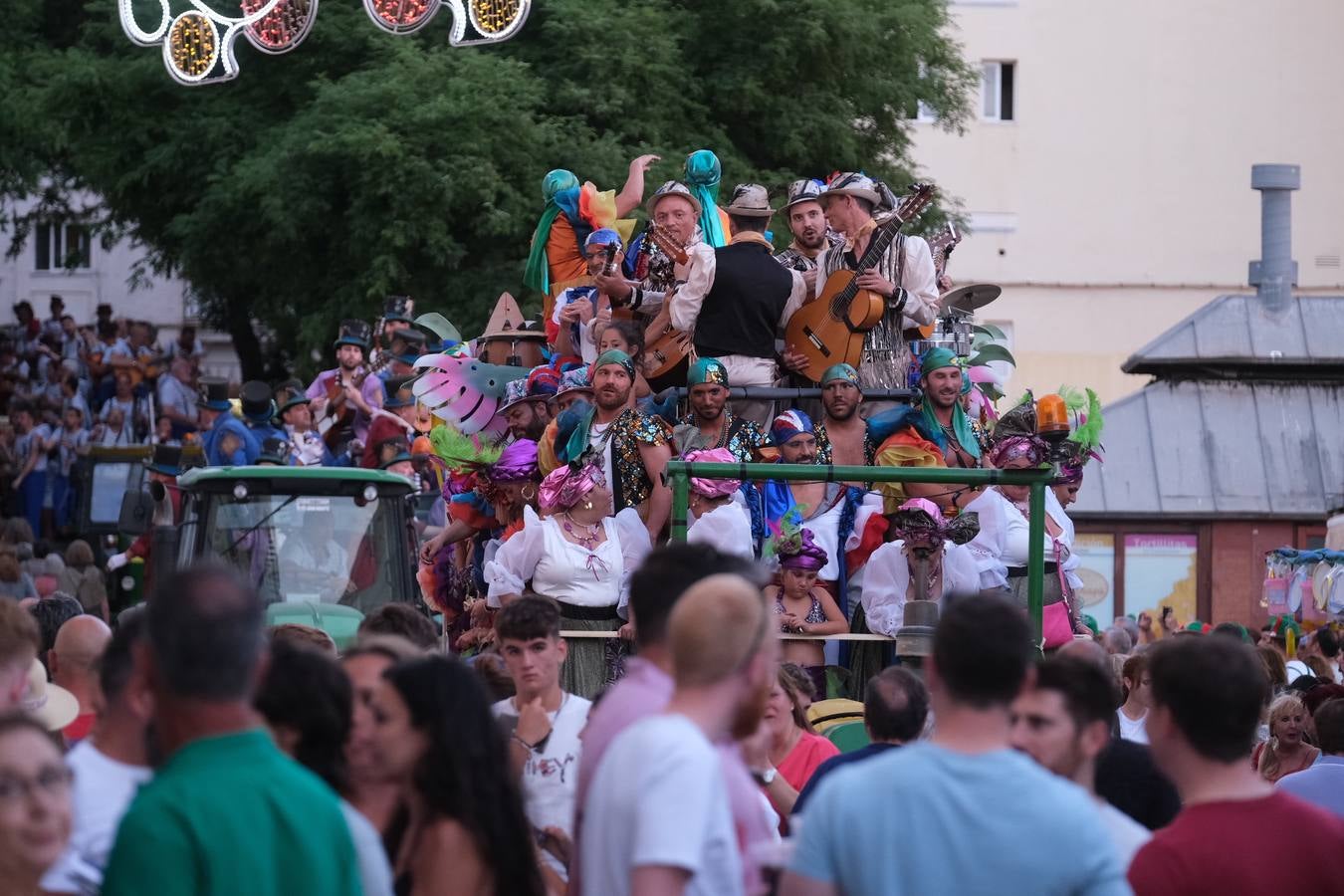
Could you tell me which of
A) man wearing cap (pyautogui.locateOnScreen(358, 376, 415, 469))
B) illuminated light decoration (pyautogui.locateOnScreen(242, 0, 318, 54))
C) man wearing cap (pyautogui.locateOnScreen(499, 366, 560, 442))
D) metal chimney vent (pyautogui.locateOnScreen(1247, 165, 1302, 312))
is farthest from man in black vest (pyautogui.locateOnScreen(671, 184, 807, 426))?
metal chimney vent (pyautogui.locateOnScreen(1247, 165, 1302, 312))

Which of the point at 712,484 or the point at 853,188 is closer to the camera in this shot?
the point at 712,484

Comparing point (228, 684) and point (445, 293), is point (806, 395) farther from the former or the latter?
point (445, 293)

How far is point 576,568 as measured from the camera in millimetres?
9609

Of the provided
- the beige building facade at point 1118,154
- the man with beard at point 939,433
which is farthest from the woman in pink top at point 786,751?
the beige building facade at point 1118,154

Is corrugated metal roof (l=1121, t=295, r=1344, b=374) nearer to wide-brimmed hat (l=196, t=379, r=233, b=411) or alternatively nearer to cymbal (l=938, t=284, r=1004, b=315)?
wide-brimmed hat (l=196, t=379, r=233, b=411)

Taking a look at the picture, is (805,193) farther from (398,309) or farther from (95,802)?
(398,309)

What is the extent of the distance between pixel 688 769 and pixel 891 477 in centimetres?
467

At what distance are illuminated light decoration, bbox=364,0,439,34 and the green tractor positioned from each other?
9.37 ft

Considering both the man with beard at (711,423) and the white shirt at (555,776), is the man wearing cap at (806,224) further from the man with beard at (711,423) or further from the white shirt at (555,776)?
the white shirt at (555,776)

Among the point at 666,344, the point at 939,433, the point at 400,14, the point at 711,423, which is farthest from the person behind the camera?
the point at 400,14

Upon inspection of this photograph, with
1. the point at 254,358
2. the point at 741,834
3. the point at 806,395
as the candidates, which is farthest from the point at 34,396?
the point at 741,834

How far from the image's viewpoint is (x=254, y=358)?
1047 inches

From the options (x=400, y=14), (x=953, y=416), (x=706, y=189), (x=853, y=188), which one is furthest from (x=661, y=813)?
(x=400, y=14)

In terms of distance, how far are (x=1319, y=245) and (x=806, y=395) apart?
28.5 m
